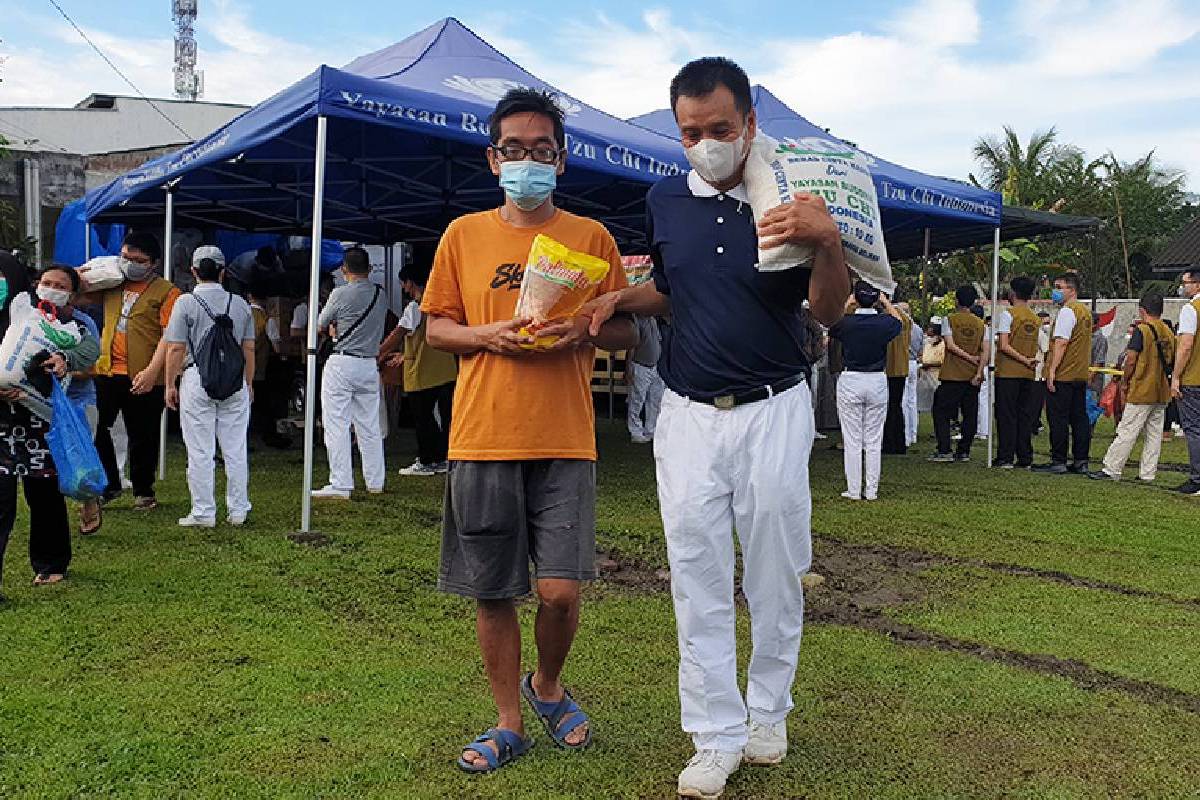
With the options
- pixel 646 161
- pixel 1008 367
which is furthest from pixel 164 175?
pixel 1008 367

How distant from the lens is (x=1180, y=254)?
32156 mm

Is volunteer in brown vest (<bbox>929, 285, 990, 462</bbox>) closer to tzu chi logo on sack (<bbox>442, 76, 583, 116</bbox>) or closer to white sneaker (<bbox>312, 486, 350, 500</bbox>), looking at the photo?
tzu chi logo on sack (<bbox>442, 76, 583, 116</bbox>)

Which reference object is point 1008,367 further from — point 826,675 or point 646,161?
point 826,675

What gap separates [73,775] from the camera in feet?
11.0

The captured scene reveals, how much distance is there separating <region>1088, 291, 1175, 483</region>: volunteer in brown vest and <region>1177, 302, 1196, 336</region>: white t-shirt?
0.62 m

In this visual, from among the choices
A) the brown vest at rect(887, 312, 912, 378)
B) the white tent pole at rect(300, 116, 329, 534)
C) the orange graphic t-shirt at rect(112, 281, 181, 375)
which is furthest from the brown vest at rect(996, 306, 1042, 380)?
the orange graphic t-shirt at rect(112, 281, 181, 375)

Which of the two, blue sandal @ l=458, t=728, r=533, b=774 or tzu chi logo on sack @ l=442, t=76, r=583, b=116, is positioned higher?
tzu chi logo on sack @ l=442, t=76, r=583, b=116

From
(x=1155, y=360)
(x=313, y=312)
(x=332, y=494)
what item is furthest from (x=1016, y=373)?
(x=313, y=312)

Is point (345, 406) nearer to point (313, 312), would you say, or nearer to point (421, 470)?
point (313, 312)

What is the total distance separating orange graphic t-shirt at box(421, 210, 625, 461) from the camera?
10.9 feet

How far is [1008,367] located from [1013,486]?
2.04m

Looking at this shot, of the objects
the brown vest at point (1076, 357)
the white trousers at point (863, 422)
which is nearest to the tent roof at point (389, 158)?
the white trousers at point (863, 422)

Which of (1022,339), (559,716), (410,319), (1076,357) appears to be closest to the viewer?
(559,716)

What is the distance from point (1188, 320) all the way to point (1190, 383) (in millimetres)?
626
